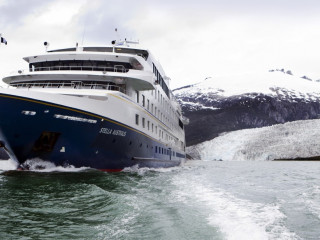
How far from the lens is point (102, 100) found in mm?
18312

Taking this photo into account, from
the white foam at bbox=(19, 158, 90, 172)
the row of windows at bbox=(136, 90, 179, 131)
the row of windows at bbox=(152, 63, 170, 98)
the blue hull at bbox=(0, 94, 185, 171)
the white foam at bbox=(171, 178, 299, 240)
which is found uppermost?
the row of windows at bbox=(152, 63, 170, 98)

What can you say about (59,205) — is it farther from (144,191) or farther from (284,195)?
(284,195)

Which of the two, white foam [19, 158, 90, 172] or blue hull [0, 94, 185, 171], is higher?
blue hull [0, 94, 185, 171]

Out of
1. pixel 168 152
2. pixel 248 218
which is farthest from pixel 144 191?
pixel 168 152

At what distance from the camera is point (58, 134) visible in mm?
16672

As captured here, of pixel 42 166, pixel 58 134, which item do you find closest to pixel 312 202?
pixel 58 134

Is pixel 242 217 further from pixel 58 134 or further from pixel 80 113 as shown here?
pixel 58 134

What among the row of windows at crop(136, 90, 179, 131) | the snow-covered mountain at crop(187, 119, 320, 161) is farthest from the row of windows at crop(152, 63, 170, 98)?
the snow-covered mountain at crop(187, 119, 320, 161)

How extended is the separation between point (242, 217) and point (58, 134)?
11.5m

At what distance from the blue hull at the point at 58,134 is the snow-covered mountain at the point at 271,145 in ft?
529

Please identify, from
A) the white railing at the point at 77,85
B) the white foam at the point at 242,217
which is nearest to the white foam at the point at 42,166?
the white railing at the point at 77,85

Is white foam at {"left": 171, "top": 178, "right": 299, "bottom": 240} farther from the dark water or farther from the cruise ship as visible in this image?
the cruise ship

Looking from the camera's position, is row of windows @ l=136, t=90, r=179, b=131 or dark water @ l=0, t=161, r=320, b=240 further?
row of windows @ l=136, t=90, r=179, b=131

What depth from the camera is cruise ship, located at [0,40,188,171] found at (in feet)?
52.8
